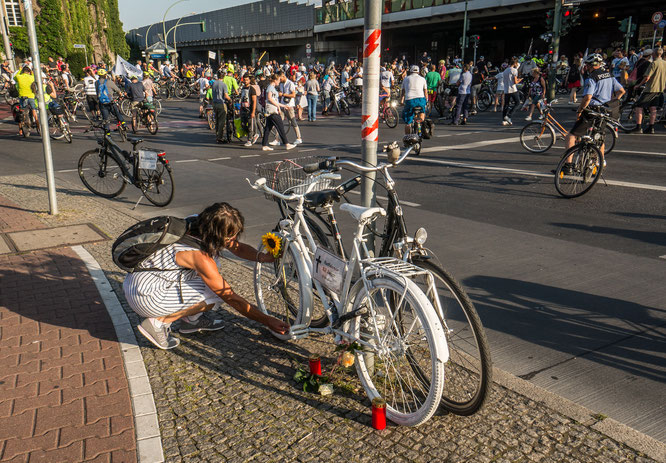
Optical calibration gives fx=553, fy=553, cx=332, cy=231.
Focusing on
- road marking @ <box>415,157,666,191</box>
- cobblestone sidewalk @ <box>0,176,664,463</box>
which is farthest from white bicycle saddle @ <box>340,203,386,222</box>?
road marking @ <box>415,157,666,191</box>

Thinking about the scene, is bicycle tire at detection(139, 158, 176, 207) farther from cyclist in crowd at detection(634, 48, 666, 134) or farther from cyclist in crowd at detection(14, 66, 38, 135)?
cyclist in crowd at detection(634, 48, 666, 134)

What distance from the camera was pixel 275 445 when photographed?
9.27 ft

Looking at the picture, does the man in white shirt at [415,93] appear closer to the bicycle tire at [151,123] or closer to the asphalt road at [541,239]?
the asphalt road at [541,239]

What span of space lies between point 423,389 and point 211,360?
1.52 metres

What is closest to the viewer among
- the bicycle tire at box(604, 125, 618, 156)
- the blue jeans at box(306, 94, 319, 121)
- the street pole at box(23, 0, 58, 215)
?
the street pole at box(23, 0, 58, 215)

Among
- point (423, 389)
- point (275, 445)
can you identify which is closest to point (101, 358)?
point (275, 445)

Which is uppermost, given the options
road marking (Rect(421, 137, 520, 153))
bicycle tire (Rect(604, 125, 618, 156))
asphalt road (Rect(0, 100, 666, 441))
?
bicycle tire (Rect(604, 125, 618, 156))

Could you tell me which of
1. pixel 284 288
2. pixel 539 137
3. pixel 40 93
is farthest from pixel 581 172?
pixel 40 93

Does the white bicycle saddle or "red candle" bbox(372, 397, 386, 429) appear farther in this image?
the white bicycle saddle

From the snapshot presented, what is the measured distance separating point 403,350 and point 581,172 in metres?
6.45

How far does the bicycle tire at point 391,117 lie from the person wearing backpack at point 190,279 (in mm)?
14714

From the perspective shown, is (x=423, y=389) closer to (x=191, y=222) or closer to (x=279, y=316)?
(x=279, y=316)

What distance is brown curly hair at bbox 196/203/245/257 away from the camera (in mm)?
3531

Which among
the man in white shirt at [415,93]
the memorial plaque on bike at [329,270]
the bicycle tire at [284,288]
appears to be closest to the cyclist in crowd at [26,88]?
the man in white shirt at [415,93]
